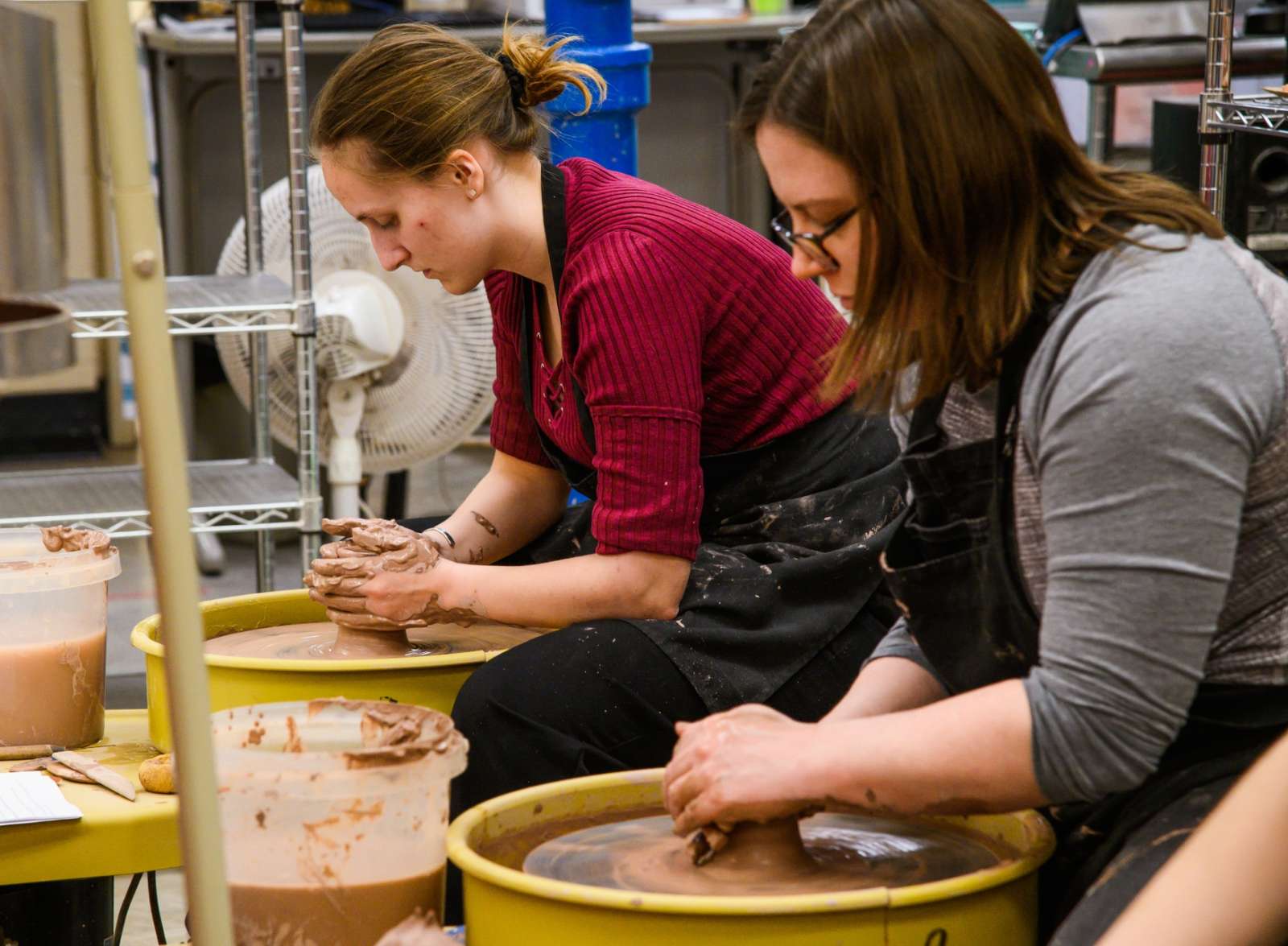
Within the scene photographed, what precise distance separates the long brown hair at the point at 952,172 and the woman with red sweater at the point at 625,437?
1.68 ft

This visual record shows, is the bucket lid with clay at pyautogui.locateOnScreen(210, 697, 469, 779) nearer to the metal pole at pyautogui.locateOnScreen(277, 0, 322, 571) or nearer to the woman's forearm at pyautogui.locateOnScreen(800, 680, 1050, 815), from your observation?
the woman's forearm at pyautogui.locateOnScreen(800, 680, 1050, 815)

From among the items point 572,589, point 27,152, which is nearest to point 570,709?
point 572,589

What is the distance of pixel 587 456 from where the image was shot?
81.2 inches

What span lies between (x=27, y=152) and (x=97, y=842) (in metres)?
1.01

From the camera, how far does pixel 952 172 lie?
130 cm

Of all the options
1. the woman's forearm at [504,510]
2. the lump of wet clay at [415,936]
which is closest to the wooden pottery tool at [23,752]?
the woman's forearm at [504,510]

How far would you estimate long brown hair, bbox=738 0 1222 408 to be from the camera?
4.26 ft

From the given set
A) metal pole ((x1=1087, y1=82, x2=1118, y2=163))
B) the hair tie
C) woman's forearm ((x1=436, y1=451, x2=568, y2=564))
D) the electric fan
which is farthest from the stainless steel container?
metal pole ((x1=1087, y1=82, x2=1118, y2=163))

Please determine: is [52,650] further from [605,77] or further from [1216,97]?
[1216,97]

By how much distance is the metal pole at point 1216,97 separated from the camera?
2576 millimetres

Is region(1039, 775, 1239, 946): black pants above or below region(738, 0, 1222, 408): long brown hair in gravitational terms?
below

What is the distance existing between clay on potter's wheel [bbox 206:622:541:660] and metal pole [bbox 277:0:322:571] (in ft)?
2.78

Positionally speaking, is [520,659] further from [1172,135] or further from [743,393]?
[1172,135]

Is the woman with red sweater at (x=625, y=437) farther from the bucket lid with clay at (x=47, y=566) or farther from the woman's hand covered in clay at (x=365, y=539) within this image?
the bucket lid with clay at (x=47, y=566)
